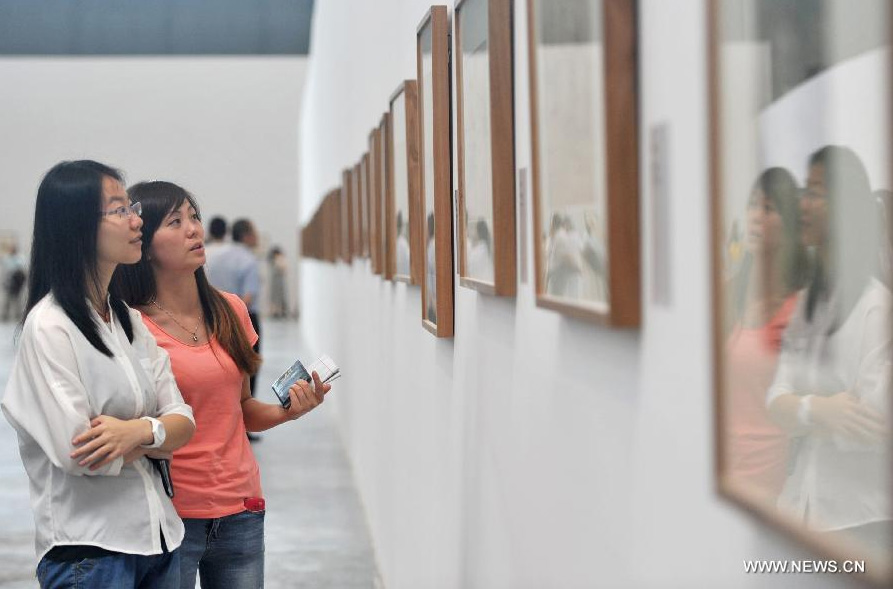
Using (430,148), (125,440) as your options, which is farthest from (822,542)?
(430,148)

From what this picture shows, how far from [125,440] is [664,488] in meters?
1.71

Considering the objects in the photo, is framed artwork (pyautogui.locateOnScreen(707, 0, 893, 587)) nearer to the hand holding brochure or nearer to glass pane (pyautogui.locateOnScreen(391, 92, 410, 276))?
the hand holding brochure

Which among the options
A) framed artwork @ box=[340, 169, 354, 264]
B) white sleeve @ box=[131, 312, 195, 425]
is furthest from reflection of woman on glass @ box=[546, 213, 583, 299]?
framed artwork @ box=[340, 169, 354, 264]

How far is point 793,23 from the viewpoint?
1.27 metres

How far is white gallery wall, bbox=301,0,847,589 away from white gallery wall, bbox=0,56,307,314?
2707 cm

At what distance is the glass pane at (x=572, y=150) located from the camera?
190 centimetres

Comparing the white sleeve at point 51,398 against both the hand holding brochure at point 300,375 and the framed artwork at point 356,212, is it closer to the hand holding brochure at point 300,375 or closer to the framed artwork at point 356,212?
the hand holding brochure at point 300,375

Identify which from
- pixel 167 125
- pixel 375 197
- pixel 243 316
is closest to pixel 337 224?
pixel 375 197

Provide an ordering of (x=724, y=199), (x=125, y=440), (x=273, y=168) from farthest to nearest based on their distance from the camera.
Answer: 1. (x=273, y=168)
2. (x=125, y=440)
3. (x=724, y=199)

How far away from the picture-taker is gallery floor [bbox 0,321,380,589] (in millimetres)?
7047

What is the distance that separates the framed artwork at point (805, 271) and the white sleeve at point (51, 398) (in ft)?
6.43

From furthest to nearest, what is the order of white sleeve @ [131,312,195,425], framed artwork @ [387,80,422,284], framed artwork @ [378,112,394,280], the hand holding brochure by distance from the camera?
framed artwork @ [378,112,394,280], framed artwork @ [387,80,422,284], the hand holding brochure, white sleeve @ [131,312,195,425]

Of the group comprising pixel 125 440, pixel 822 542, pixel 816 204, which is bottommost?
pixel 125 440

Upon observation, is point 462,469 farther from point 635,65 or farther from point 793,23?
point 793,23
